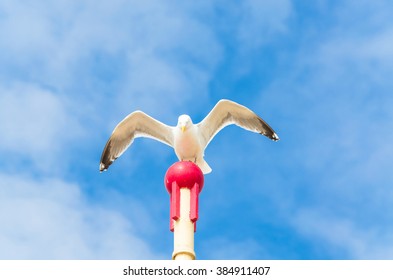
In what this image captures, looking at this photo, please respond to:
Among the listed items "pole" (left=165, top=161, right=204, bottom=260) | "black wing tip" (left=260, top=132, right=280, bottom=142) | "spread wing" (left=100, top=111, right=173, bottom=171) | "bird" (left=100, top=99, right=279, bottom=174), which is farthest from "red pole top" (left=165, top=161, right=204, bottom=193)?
"black wing tip" (left=260, top=132, right=280, bottom=142)

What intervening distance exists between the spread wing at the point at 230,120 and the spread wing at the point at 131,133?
485 millimetres

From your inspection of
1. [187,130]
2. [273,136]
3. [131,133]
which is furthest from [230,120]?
[131,133]

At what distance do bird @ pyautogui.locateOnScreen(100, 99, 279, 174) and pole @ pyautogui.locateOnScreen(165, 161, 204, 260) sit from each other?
1.73 metres

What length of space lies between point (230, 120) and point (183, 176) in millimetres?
2830

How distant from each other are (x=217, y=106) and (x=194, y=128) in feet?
2.21

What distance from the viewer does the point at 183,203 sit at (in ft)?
25.3

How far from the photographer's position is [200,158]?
31.9 feet

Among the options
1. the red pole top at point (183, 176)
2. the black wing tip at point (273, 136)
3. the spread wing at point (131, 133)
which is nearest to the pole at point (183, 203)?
the red pole top at point (183, 176)

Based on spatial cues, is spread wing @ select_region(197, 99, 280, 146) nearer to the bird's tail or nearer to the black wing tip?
the black wing tip

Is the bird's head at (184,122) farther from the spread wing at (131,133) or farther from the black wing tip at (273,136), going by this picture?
the black wing tip at (273,136)

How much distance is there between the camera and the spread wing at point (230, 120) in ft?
33.9

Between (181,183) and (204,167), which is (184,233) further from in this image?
(204,167)
